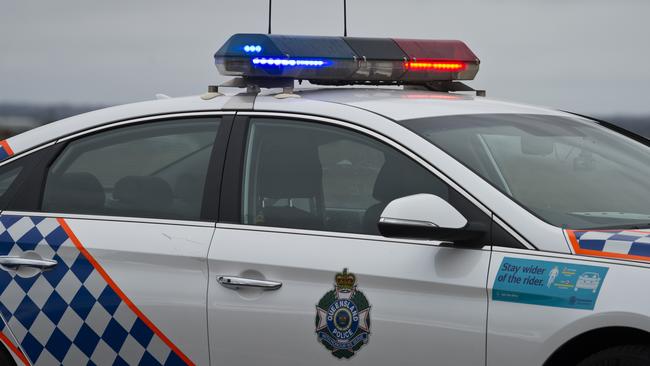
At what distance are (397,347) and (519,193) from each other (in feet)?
2.18

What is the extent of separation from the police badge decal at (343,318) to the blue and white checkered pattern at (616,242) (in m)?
0.76

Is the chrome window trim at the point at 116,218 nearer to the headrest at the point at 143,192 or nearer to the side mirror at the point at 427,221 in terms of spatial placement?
the headrest at the point at 143,192

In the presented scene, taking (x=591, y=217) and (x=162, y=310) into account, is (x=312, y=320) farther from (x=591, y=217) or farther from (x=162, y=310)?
(x=591, y=217)

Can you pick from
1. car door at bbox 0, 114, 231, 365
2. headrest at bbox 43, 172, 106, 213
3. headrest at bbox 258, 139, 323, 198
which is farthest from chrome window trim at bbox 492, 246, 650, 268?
headrest at bbox 43, 172, 106, 213

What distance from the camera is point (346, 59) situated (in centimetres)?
590

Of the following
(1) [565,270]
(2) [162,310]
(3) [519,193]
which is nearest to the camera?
(1) [565,270]

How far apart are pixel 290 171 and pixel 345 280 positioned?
2.01 ft

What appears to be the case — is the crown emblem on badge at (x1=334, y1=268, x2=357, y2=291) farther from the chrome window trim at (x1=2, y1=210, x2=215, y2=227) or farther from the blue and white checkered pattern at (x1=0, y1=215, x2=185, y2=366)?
the blue and white checkered pattern at (x1=0, y1=215, x2=185, y2=366)

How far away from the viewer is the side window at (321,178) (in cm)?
516

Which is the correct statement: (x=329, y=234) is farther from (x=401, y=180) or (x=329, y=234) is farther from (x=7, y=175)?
(x=7, y=175)

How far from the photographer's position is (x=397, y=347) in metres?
4.87

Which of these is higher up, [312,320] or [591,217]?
[591,217]

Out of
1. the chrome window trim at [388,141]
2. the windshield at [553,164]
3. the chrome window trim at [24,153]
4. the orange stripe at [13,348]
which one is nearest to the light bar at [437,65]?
the windshield at [553,164]

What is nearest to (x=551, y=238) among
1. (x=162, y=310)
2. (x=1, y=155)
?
(x=162, y=310)
